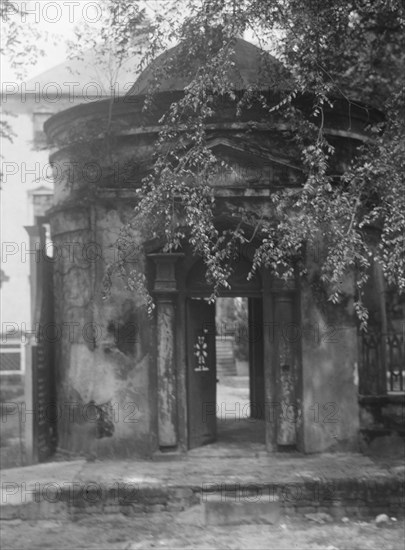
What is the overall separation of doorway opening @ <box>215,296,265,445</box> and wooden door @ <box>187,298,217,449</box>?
553mm

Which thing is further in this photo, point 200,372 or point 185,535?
point 200,372

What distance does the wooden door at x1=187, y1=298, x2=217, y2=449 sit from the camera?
10055 millimetres

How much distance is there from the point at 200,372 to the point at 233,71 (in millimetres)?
4334

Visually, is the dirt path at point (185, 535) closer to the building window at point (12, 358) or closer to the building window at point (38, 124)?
the building window at point (12, 358)

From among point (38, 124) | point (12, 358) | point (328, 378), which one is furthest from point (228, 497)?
point (38, 124)

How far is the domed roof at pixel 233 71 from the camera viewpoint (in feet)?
27.8

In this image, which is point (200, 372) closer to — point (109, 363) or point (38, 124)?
point (109, 363)

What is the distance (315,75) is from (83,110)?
Answer: 4048mm

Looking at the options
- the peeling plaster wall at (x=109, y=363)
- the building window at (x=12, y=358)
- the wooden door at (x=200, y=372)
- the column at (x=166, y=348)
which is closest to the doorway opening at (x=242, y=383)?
the wooden door at (x=200, y=372)

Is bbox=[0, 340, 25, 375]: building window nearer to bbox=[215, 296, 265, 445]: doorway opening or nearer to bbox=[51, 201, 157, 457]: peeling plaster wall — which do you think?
bbox=[215, 296, 265, 445]: doorway opening

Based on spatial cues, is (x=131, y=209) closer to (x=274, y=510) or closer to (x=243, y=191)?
(x=243, y=191)

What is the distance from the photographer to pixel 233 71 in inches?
378

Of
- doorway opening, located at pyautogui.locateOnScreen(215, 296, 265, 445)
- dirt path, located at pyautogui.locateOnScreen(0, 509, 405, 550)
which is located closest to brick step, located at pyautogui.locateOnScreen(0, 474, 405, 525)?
dirt path, located at pyautogui.locateOnScreen(0, 509, 405, 550)

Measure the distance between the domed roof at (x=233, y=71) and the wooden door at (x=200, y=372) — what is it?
10.3 ft
